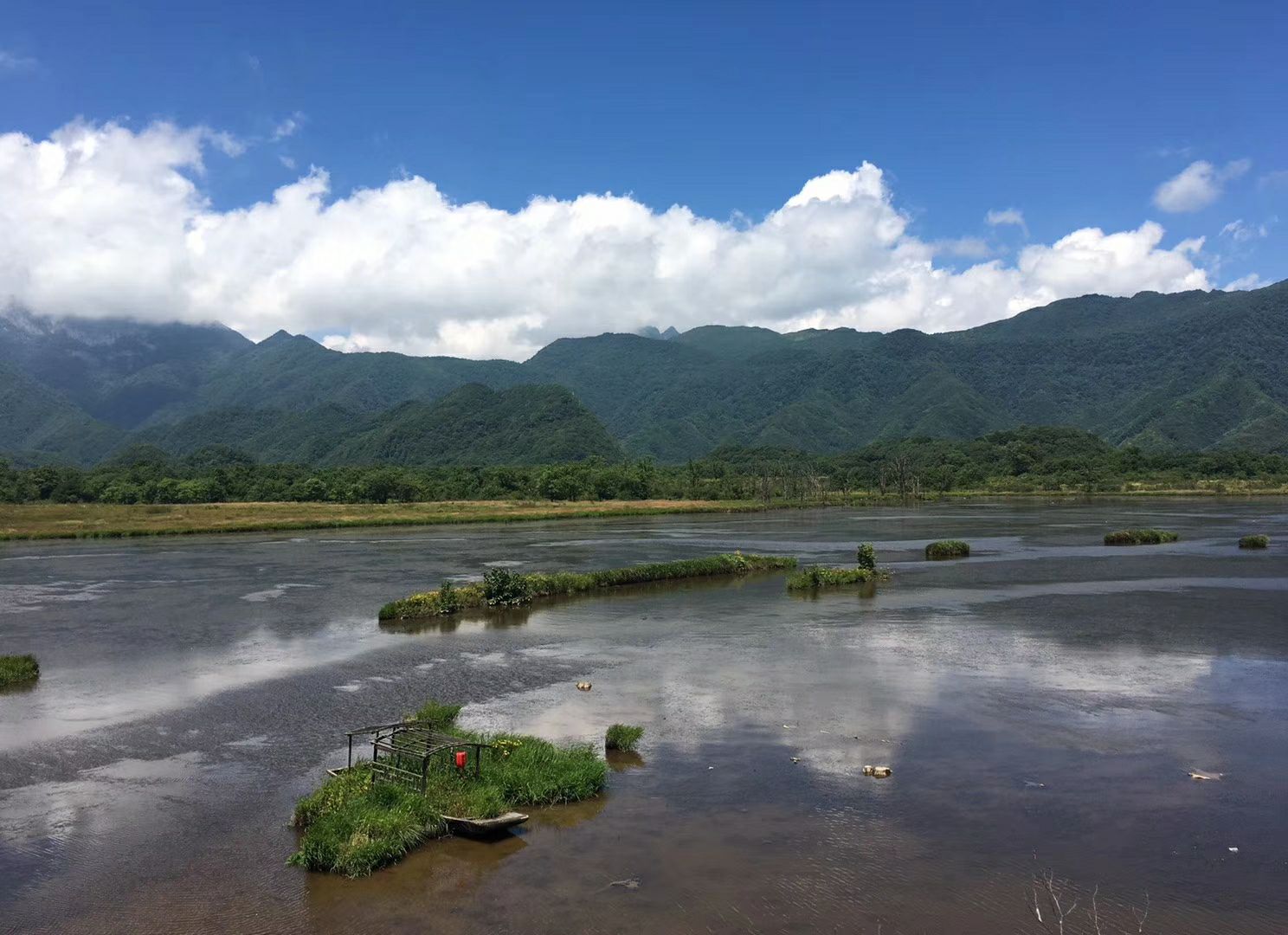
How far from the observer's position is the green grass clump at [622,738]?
17203 mm

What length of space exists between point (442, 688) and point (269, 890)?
11.1 meters

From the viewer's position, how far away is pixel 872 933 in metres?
10.6

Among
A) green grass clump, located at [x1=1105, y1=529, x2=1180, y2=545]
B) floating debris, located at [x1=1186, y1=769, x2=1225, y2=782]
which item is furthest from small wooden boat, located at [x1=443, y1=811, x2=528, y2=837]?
green grass clump, located at [x1=1105, y1=529, x2=1180, y2=545]

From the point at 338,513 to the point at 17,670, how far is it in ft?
247

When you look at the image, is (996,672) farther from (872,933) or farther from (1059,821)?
(872,933)

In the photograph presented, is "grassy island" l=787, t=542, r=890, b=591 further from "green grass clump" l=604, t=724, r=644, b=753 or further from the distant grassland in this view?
the distant grassland

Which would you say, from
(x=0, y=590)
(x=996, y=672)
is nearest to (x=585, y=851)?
(x=996, y=672)

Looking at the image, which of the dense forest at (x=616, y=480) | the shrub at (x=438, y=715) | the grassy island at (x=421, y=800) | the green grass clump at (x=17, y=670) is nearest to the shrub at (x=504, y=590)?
the green grass clump at (x=17, y=670)

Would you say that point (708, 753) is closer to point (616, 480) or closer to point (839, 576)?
point (839, 576)

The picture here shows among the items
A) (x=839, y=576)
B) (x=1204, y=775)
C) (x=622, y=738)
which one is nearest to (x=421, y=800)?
(x=622, y=738)

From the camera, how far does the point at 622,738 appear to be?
1720cm

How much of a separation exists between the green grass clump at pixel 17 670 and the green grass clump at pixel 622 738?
17662mm

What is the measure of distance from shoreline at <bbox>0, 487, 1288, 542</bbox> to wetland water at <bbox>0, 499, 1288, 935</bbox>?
4324cm

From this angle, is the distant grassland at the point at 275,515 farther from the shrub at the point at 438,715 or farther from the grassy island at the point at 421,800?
the grassy island at the point at 421,800
